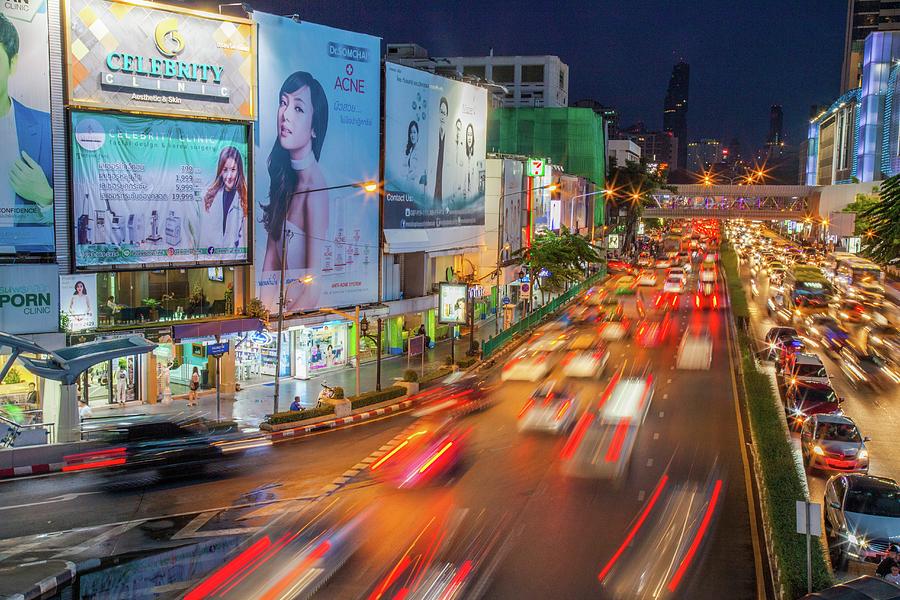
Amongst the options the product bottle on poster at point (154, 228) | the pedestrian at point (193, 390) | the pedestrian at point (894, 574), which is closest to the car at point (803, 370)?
the pedestrian at point (894, 574)

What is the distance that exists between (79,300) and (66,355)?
473 centimetres

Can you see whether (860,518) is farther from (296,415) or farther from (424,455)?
(296,415)

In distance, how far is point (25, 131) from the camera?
30.0 meters

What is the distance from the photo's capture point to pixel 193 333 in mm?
34438

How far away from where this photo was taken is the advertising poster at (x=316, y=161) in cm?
3825

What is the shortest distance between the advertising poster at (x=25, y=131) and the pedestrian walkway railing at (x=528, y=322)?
22768 millimetres

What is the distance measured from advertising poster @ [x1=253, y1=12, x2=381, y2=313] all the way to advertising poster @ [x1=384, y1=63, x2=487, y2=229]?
1.83 m

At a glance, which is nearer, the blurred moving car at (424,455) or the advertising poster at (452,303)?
the blurred moving car at (424,455)

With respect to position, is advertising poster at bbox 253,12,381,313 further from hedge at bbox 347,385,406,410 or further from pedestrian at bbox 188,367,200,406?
hedge at bbox 347,385,406,410

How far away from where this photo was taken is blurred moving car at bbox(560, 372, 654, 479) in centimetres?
2550

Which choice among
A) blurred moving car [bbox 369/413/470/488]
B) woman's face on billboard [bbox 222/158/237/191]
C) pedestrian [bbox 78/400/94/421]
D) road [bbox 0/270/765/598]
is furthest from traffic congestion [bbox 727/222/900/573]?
pedestrian [bbox 78/400/94/421]

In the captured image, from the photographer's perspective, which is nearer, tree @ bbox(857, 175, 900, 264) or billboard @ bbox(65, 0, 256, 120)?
tree @ bbox(857, 175, 900, 264)

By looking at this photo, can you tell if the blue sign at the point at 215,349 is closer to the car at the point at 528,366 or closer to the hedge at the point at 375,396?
the hedge at the point at 375,396

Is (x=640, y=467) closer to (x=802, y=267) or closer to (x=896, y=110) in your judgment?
(x=802, y=267)
